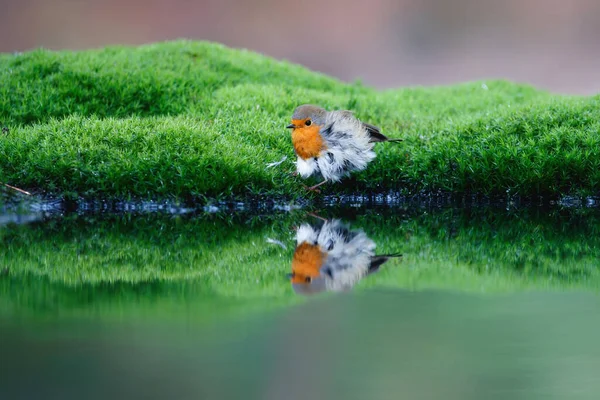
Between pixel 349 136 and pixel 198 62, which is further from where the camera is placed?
pixel 198 62

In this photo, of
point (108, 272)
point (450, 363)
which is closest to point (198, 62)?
point (108, 272)

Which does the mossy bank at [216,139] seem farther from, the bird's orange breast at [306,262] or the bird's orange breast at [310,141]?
the bird's orange breast at [306,262]

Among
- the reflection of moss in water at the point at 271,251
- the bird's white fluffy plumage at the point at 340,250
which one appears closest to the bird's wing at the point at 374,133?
the reflection of moss in water at the point at 271,251

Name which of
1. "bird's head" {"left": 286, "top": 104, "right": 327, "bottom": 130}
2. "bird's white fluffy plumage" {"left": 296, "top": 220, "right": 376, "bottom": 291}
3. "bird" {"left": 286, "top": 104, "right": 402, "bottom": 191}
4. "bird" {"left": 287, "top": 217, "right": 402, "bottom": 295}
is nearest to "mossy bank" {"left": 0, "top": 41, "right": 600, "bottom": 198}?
"bird" {"left": 286, "top": 104, "right": 402, "bottom": 191}

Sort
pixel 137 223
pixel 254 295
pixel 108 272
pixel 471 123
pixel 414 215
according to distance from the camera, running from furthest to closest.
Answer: pixel 471 123 < pixel 414 215 < pixel 137 223 < pixel 108 272 < pixel 254 295

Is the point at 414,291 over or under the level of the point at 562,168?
under

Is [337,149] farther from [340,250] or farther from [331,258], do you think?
[331,258]

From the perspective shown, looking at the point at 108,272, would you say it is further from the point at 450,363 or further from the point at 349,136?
the point at 349,136
